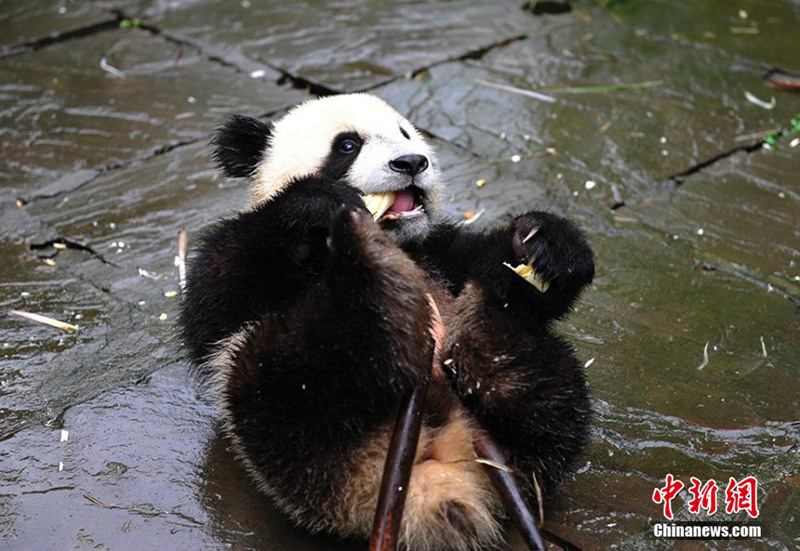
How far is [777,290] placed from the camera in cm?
387

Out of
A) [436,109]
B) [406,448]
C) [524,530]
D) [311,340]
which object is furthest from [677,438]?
[436,109]

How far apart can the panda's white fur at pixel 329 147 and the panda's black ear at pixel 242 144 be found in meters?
0.03

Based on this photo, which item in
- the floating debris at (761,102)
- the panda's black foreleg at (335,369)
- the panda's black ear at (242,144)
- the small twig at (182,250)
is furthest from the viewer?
the floating debris at (761,102)

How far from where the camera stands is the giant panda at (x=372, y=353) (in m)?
2.42

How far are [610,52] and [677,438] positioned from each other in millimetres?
3603

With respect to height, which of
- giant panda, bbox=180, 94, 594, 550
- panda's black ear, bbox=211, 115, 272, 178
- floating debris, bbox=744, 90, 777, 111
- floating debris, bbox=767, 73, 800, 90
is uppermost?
panda's black ear, bbox=211, 115, 272, 178

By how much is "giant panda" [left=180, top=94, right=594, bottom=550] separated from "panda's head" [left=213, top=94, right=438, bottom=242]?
13mm

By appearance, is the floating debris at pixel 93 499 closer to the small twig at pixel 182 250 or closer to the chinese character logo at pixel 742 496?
the small twig at pixel 182 250

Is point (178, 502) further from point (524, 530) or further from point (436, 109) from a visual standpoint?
point (436, 109)

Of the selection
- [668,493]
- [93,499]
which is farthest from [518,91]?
[93,499]

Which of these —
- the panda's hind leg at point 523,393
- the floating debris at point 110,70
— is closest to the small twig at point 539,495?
the panda's hind leg at point 523,393

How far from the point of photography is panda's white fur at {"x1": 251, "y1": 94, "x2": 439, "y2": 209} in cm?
305

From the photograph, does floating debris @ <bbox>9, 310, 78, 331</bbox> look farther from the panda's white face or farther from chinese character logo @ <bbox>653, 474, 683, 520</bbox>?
chinese character logo @ <bbox>653, 474, 683, 520</bbox>

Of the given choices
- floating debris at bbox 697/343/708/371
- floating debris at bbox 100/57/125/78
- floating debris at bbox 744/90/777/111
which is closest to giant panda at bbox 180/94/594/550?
floating debris at bbox 697/343/708/371
